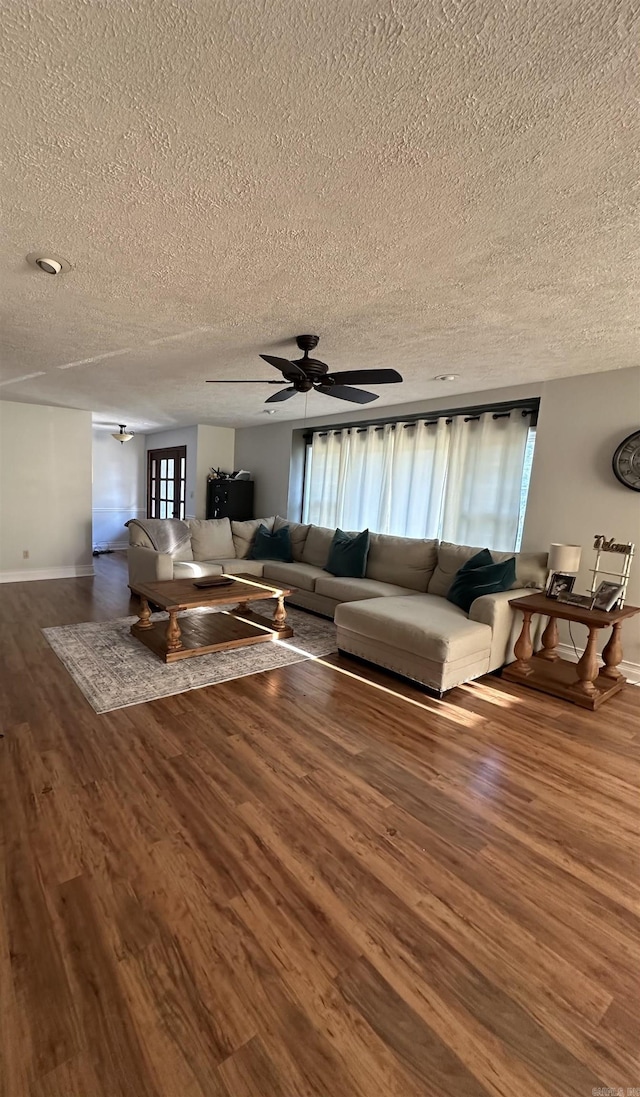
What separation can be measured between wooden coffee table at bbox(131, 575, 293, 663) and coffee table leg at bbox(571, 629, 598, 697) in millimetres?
2304

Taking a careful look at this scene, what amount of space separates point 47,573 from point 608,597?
638 cm

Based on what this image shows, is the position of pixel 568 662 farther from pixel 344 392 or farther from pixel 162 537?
pixel 162 537

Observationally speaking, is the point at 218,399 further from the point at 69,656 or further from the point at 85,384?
the point at 69,656

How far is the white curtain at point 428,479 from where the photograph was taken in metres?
4.23

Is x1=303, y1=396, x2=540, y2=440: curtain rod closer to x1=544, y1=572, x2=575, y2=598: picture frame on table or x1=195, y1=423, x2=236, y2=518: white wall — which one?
x1=544, y1=572, x2=575, y2=598: picture frame on table

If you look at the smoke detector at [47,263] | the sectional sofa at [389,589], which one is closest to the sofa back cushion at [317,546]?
the sectional sofa at [389,589]

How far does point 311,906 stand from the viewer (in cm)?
145

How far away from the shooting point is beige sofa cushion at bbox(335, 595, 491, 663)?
9.80 ft

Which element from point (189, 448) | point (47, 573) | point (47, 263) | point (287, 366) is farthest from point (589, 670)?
point (189, 448)

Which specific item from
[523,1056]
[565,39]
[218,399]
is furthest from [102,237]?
[218,399]

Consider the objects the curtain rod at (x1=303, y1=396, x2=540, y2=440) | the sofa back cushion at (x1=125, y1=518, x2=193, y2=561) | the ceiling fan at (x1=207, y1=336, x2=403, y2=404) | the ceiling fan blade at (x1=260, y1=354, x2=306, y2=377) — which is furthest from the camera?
the sofa back cushion at (x1=125, y1=518, x2=193, y2=561)

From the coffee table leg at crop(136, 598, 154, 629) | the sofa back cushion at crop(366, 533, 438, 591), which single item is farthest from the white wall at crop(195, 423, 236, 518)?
the coffee table leg at crop(136, 598, 154, 629)

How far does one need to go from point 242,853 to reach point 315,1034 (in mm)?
616

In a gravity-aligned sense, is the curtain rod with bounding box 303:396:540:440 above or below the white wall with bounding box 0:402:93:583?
above
